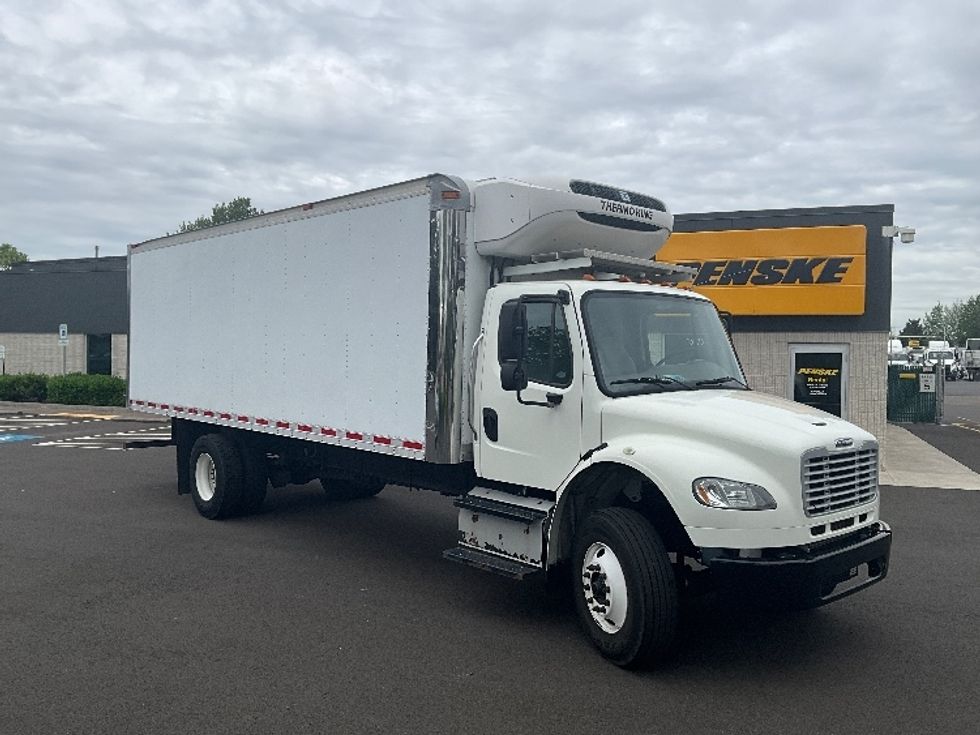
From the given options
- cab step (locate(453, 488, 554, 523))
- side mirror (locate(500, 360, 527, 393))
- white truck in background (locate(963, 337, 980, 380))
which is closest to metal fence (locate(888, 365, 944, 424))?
cab step (locate(453, 488, 554, 523))

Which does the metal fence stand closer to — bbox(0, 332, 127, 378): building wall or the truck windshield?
the truck windshield

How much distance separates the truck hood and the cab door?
40 cm

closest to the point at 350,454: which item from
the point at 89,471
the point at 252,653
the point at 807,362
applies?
the point at 252,653

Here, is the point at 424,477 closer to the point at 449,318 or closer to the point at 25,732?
the point at 449,318

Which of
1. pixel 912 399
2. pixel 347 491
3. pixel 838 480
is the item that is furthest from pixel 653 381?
pixel 912 399

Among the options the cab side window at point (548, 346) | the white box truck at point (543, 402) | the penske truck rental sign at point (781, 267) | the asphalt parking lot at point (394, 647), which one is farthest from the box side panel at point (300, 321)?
the penske truck rental sign at point (781, 267)

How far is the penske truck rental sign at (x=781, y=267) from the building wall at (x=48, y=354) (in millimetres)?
22622

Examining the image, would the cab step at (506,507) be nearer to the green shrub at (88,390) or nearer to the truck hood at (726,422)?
the truck hood at (726,422)

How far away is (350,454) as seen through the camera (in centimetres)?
842

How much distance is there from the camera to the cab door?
6.02 metres

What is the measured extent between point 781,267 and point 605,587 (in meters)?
11.8

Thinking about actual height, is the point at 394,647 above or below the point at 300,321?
below

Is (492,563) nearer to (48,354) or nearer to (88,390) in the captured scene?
(88,390)

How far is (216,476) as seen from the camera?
9.70m
